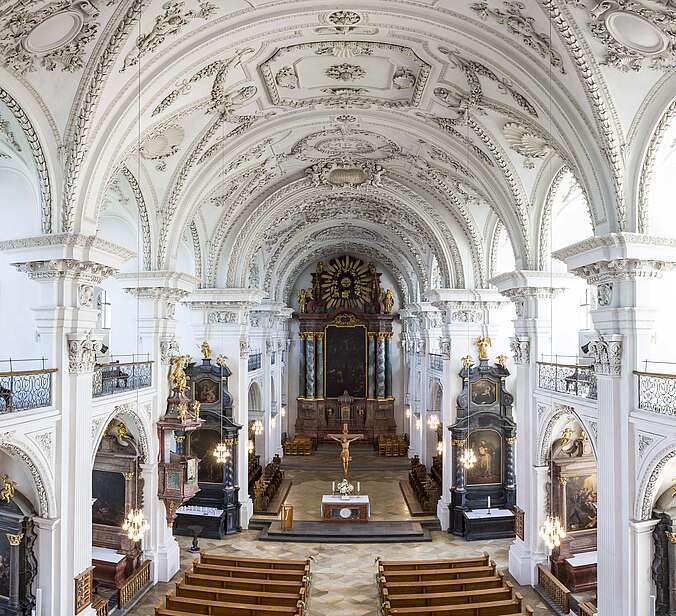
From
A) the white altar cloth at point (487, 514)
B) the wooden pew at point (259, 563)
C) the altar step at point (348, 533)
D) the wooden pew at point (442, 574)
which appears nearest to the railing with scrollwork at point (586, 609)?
the wooden pew at point (442, 574)

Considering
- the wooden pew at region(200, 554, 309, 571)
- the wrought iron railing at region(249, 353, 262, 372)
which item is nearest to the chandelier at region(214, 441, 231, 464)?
the wooden pew at region(200, 554, 309, 571)

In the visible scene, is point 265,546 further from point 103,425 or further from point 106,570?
point 103,425

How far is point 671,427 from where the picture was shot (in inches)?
340

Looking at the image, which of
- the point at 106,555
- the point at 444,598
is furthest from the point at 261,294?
the point at 444,598

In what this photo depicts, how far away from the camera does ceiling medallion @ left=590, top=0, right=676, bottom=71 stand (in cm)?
742

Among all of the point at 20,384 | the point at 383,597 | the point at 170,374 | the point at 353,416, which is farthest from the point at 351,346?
the point at 20,384

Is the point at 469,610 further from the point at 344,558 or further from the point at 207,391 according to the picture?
the point at 207,391

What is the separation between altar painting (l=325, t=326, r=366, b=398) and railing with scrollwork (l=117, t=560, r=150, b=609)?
19.8 m

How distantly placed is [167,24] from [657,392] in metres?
8.83

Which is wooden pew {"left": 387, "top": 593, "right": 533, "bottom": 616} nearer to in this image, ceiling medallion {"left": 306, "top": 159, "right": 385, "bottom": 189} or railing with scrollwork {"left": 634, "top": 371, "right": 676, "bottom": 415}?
railing with scrollwork {"left": 634, "top": 371, "right": 676, "bottom": 415}

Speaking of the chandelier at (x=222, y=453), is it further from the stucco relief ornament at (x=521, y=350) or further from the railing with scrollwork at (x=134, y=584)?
the stucco relief ornament at (x=521, y=350)

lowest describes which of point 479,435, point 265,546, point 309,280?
point 265,546

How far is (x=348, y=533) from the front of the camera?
1817 centimetres

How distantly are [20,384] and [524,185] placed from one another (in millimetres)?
10492
